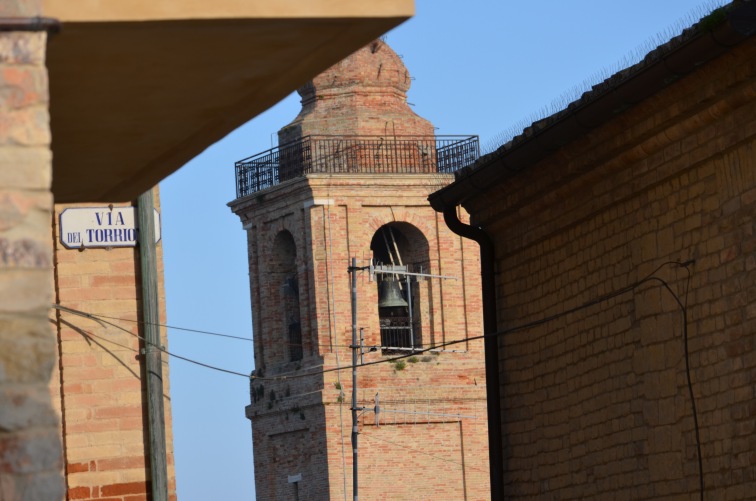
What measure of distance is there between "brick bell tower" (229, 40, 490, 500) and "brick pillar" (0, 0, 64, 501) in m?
37.8

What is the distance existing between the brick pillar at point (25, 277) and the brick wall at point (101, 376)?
4911 mm

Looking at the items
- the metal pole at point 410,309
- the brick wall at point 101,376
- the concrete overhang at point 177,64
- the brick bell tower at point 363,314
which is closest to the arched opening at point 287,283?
the brick bell tower at point 363,314

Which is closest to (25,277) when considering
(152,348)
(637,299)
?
(152,348)

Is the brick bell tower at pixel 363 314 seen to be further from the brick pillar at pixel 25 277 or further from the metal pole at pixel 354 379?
the brick pillar at pixel 25 277

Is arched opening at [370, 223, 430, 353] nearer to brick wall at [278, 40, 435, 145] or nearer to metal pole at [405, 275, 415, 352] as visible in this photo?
metal pole at [405, 275, 415, 352]

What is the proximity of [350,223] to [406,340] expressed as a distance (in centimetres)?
334

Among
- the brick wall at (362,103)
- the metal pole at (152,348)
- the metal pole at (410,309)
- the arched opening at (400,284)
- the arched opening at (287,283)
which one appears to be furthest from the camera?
the brick wall at (362,103)

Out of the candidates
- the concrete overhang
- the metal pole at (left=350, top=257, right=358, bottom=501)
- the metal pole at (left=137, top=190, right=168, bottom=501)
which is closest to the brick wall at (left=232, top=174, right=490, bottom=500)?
the metal pole at (left=350, top=257, right=358, bottom=501)

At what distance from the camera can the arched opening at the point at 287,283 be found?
146 ft

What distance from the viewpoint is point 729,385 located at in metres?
9.92

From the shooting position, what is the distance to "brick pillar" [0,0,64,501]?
14.2 ft

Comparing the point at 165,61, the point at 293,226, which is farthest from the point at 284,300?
the point at 165,61

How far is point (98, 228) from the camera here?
970 cm

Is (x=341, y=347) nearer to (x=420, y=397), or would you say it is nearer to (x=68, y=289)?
(x=420, y=397)
